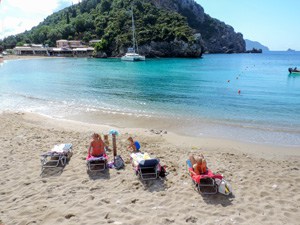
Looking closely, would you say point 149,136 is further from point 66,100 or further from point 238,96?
point 238,96

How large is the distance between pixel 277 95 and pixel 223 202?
24.0m

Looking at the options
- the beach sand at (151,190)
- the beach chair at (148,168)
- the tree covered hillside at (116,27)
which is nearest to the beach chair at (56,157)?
the beach sand at (151,190)

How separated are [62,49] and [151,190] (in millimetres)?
126520

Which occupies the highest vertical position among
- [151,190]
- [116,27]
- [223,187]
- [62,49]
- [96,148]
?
[116,27]

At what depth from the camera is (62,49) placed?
404ft

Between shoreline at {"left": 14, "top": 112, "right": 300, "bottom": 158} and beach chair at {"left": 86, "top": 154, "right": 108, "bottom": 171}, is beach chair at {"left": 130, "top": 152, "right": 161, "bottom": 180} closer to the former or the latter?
beach chair at {"left": 86, "top": 154, "right": 108, "bottom": 171}

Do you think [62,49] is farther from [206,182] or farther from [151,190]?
[206,182]

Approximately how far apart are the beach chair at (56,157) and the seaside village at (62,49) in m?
115

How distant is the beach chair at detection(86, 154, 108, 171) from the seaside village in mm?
116087

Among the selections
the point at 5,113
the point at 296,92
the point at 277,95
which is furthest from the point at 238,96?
the point at 5,113

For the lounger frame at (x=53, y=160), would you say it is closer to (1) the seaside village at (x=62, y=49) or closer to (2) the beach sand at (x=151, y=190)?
(2) the beach sand at (x=151, y=190)

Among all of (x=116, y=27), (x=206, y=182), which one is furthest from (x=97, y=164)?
(x=116, y=27)

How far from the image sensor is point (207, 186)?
27.0ft

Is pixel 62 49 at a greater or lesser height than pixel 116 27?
lesser
